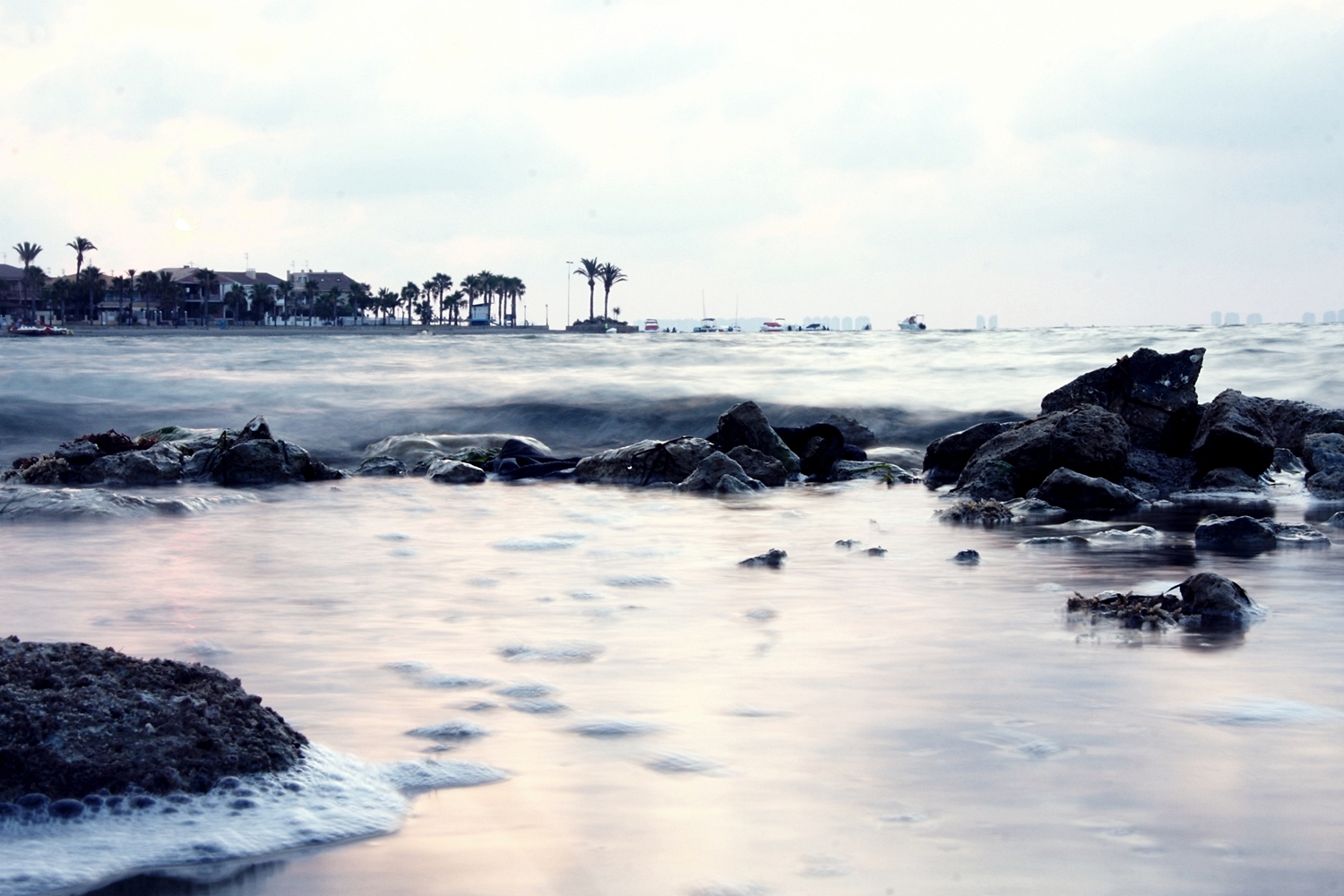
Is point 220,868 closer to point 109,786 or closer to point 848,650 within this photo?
point 109,786

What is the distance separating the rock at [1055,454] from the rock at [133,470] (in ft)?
27.2

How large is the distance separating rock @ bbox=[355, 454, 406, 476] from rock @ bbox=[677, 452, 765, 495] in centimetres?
408

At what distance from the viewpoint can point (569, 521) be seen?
10.3 metres

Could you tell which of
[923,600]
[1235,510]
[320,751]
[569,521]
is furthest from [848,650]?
[1235,510]

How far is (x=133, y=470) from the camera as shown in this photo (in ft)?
43.9

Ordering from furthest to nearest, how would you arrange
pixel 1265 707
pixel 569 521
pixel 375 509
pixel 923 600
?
pixel 375 509, pixel 569 521, pixel 923 600, pixel 1265 707

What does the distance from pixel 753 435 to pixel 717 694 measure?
10.2 metres

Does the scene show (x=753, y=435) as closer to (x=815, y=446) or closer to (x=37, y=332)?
(x=815, y=446)

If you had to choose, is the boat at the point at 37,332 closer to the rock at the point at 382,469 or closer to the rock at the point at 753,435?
the rock at the point at 382,469

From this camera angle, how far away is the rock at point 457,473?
46.8 feet

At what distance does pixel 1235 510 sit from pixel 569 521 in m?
5.66

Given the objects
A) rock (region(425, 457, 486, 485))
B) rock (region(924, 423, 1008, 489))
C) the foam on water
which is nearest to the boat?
rock (region(425, 457, 486, 485))

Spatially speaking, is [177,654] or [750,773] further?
[177,654]

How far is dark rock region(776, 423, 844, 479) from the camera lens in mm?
15008
